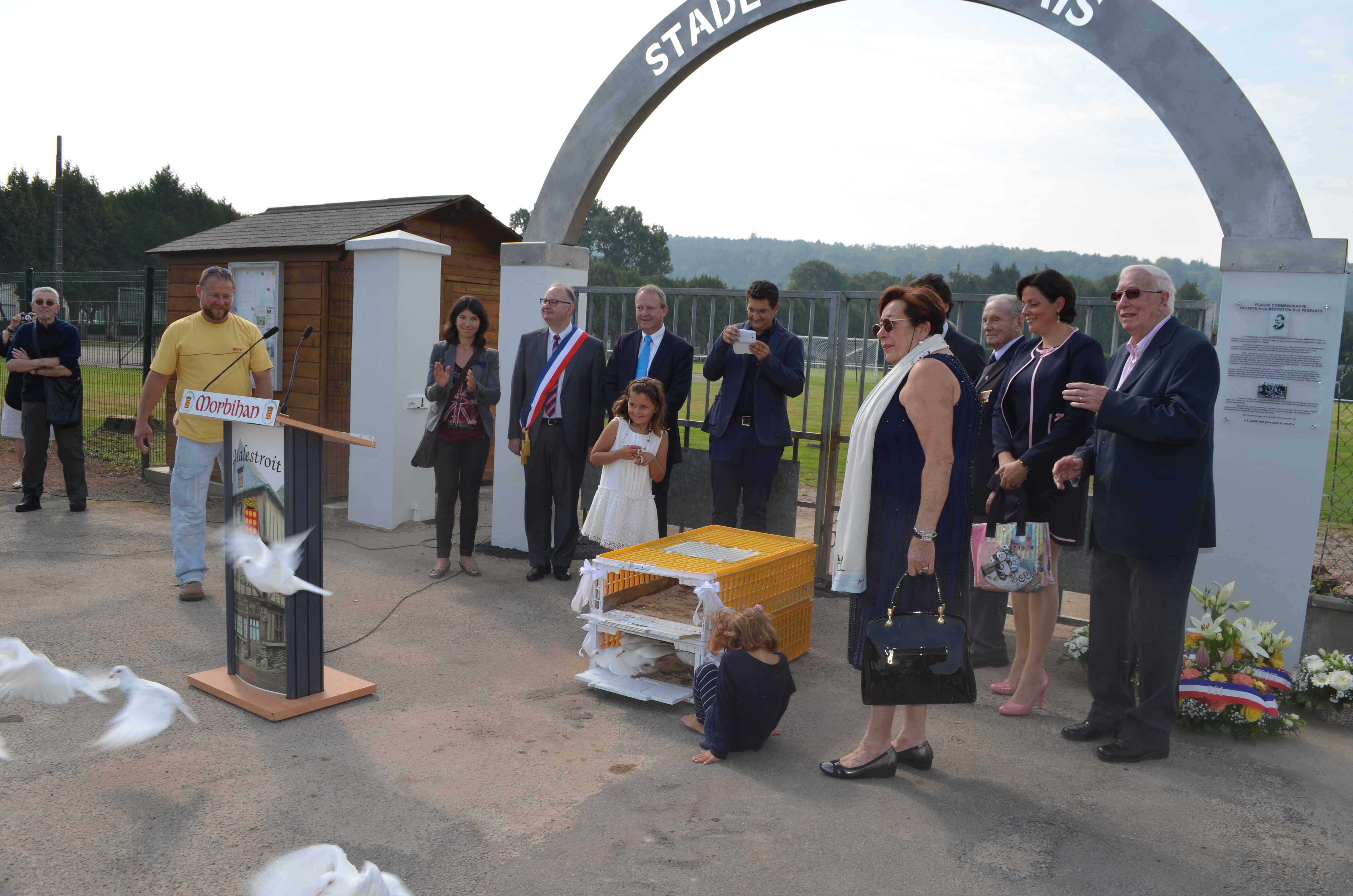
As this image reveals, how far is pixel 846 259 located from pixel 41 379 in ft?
527

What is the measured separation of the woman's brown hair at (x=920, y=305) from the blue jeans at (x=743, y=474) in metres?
2.54

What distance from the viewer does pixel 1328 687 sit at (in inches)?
180

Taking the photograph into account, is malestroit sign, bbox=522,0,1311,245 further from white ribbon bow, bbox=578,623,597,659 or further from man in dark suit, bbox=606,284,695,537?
white ribbon bow, bbox=578,623,597,659

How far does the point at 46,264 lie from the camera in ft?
190

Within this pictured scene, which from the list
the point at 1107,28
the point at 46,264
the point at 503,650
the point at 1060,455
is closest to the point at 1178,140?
the point at 1107,28

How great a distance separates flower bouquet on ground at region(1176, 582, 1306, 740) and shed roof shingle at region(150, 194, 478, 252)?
7.42m

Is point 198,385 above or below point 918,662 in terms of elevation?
above

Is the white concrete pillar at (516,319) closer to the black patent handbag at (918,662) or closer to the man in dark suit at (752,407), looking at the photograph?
the man in dark suit at (752,407)

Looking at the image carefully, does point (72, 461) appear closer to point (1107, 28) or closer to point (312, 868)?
point (312, 868)

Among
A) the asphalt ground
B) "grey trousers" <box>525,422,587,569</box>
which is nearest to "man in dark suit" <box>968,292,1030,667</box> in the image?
the asphalt ground

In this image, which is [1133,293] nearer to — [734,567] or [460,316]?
[734,567]

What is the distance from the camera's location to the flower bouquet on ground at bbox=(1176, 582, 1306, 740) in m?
4.36

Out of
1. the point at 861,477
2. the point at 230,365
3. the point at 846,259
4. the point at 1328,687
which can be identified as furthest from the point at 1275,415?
the point at 846,259

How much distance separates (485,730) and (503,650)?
3.73 ft
